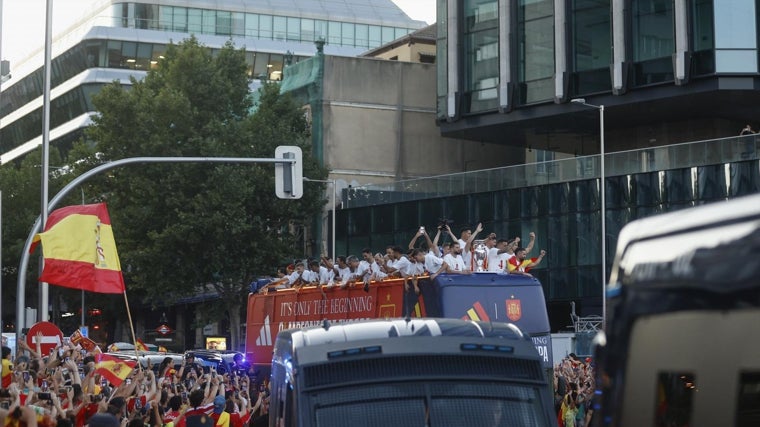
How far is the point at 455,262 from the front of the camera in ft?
76.4

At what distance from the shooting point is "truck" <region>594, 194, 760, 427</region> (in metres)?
3.13

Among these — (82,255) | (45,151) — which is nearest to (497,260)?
(82,255)

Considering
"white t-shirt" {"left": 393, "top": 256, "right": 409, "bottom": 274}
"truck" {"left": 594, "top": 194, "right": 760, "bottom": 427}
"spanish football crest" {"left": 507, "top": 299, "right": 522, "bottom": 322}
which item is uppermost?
"white t-shirt" {"left": 393, "top": 256, "right": 409, "bottom": 274}

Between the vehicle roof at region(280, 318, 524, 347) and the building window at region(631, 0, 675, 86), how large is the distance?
1650 inches

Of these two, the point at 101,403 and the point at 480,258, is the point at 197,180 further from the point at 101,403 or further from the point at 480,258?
the point at 101,403

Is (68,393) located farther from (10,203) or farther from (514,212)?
(10,203)

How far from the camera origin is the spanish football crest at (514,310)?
22.9 meters

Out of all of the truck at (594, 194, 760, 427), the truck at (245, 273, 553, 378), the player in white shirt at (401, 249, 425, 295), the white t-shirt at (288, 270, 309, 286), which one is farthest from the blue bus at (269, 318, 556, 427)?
the white t-shirt at (288, 270, 309, 286)

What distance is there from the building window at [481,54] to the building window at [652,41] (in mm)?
6962

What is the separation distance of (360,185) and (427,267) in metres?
40.9

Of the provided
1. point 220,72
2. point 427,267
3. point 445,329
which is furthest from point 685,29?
point 445,329

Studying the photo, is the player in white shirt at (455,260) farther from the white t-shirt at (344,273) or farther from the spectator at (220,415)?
the spectator at (220,415)

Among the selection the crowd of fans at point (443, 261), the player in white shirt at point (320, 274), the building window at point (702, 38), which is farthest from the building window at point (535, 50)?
the crowd of fans at point (443, 261)

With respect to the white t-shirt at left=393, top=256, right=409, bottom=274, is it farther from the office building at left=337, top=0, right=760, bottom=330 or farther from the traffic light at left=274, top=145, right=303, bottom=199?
the office building at left=337, top=0, right=760, bottom=330
